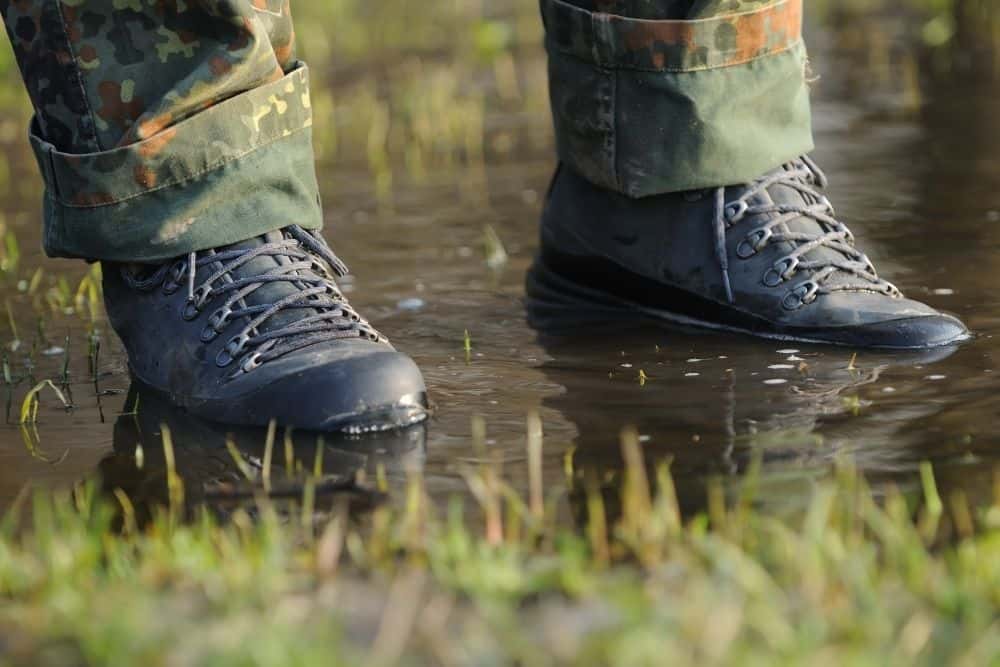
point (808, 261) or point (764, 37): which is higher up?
point (764, 37)

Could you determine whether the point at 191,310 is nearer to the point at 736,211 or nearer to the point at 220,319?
the point at 220,319

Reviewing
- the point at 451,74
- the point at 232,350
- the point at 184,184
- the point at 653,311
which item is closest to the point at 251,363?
the point at 232,350

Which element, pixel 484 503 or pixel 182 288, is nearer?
pixel 484 503

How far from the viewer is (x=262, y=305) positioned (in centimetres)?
246

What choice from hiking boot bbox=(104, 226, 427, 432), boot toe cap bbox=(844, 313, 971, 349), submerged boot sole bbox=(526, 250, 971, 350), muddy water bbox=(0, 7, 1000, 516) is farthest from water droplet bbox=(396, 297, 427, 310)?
boot toe cap bbox=(844, 313, 971, 349)

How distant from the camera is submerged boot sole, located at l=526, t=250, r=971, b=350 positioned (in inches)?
103

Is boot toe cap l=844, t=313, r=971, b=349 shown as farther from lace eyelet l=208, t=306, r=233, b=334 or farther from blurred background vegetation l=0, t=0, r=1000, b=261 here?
blurred background vegetation l=0, t=0, r=1000, b=261

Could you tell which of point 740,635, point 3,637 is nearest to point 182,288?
point 3,637

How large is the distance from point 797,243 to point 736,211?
13 centimetres

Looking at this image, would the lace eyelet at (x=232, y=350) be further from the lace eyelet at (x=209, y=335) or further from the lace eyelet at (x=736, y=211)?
the lace eyelet at (x=736, y=211)

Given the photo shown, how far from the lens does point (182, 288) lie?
8.30 feet

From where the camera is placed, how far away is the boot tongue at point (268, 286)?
2.47 meters

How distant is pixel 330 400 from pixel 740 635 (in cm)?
94

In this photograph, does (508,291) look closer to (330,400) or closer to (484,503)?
(330,400)
